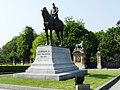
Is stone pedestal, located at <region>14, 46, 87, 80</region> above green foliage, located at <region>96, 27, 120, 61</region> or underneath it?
underneath

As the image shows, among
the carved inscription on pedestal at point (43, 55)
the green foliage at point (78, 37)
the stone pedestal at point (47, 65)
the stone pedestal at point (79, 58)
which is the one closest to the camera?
the stone pedestal at point (47, 65)

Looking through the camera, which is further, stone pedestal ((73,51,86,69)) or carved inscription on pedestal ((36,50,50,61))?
stone pedestal ((73,51,86,69))

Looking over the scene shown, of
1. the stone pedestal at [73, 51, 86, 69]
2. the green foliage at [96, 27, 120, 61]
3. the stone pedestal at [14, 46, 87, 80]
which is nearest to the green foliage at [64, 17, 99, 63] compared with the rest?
the green foliage at [96, 27, 120, 61]

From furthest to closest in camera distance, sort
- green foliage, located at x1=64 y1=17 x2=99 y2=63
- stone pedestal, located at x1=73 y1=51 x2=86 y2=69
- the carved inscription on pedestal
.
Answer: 1. green foliage, located at x1=64 y1=17 x2=99 y2=63
2. stone pedestal, located at x1=73 y1=51 x2=86 y2=69
3. the carved inscription on pedestal

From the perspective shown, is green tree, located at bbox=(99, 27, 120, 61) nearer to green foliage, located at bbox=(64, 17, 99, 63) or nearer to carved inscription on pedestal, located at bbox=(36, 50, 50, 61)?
green foliage, located at bbox=(64, 17, 99, 63)

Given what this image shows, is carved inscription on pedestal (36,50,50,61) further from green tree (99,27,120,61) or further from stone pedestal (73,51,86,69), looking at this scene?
green tree (99,27,120,61)

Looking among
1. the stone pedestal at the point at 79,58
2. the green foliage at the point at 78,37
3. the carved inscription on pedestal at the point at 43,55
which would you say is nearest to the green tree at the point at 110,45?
the green foliage at the point at 78,37

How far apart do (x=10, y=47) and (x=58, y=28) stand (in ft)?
275

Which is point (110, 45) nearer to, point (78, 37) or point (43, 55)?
point (78, 37)

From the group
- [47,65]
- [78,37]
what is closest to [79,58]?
[78,37]

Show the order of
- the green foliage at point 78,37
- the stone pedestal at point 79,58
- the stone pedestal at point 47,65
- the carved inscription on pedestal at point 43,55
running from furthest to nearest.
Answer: the green foliage at point 78,37, the stone pedestal at point 79,58, the carved inscription on pedestal at point 43,55, the stone pedestal at point 47,65

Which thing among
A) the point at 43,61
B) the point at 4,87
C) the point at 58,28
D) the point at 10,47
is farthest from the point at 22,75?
the point at 10,47

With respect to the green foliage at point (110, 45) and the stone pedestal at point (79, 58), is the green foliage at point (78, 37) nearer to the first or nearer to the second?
the green foliage at point (110, 45)

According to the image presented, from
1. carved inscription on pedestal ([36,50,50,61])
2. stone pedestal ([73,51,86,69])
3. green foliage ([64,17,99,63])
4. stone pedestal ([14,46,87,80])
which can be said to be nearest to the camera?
stone pedestal ([14,46,87,80])
